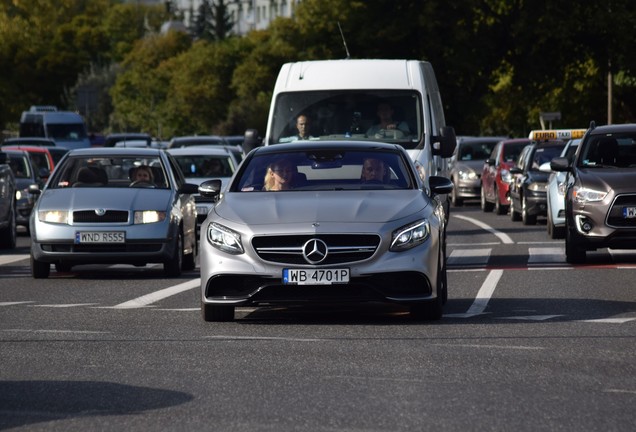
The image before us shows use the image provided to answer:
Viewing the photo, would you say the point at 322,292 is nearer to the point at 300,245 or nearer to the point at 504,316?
the point at 300,245

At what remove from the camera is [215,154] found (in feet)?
104

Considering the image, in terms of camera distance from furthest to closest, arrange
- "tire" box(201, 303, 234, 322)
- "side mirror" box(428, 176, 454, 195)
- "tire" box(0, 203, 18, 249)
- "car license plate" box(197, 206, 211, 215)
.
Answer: "car license plate" box(197, 206, 211, 215)
"tire" box(0, 203, 18, 249)
"side mirror" box(428, 176, 454, 195)
"tire" box(201, 303, 234, 322)

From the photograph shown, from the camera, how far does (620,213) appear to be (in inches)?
795

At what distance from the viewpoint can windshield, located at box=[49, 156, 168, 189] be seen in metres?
20.5

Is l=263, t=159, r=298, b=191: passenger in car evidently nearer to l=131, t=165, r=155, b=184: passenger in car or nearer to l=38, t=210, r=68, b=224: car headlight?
l=38, t=210, r=68, b=224: car headlight

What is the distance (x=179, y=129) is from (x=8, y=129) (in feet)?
64.6

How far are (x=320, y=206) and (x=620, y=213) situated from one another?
7.48 m

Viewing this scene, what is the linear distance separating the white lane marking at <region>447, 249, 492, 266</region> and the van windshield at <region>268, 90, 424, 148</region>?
1.63 m

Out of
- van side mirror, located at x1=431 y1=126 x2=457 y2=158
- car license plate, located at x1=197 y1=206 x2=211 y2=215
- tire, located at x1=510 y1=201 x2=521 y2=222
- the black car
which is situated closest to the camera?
van side mirror, located at x1=431 y1=126 x2=457 y2=158

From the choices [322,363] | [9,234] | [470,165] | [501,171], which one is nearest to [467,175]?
[470,165]

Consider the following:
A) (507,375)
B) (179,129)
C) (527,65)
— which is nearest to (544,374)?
(507,375)

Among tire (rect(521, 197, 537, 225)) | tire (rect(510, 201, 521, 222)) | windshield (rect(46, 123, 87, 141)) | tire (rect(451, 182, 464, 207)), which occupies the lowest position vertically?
windshield (rect(46, 123, 87, 141))

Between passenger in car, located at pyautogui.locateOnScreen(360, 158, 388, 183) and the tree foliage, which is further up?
passenger in car, located at pyautogui.locateOnScreen(360, 158, 388, 183)

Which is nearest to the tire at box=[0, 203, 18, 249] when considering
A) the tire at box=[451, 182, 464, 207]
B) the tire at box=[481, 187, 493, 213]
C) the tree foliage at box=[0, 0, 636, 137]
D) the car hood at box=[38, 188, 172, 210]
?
the tree foliage at box=[0, 0, 636, 137]
